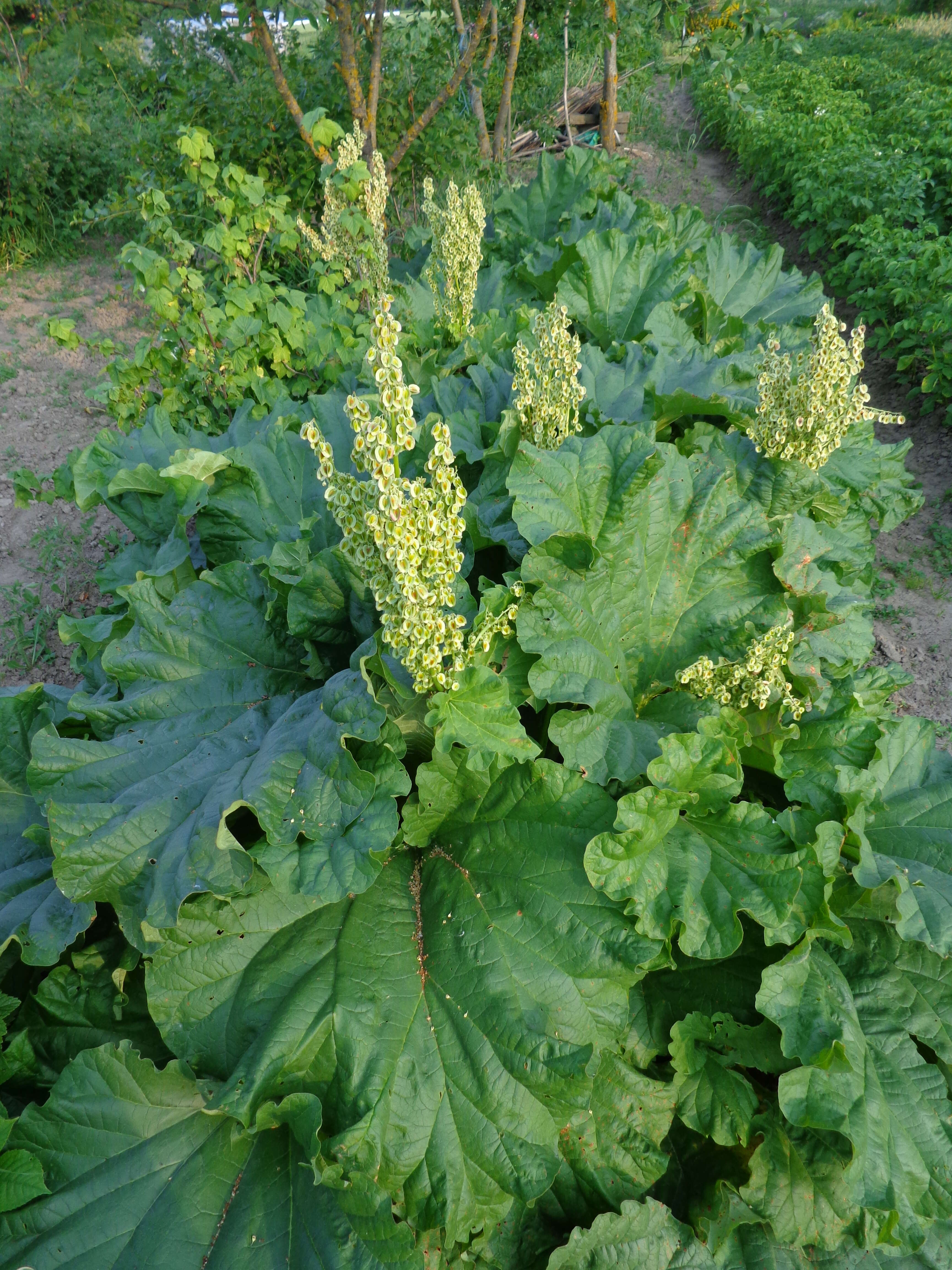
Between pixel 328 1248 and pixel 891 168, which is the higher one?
pixel 891 168

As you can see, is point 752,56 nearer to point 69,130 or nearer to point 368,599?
point 69,130

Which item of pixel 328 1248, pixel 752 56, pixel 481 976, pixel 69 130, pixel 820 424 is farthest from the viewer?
pixel 752 56

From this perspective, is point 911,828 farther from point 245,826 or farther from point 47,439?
point 47,439

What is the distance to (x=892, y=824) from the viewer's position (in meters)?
2.26

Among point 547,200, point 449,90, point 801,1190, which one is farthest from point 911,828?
point 449,90

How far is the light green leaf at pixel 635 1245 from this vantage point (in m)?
1.92

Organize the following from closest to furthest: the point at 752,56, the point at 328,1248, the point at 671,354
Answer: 1. the point at 328,1248
2. the point at 671,354
3. the point at 752,56

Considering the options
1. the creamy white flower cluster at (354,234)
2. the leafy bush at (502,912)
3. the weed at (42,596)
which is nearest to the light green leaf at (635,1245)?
the leafy bush at (502,912)

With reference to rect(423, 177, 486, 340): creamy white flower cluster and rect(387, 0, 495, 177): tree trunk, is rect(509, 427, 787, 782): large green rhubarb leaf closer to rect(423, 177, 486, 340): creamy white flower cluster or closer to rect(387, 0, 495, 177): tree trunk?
rect(423, 177, 486, 340): creamy white flower cluster

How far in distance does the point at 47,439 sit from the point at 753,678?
5871mm

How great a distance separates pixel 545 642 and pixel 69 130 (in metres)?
10.9

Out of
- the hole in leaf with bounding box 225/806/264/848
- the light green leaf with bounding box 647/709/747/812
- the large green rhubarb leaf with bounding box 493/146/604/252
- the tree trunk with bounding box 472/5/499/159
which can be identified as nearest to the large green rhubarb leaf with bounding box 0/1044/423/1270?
the hole in leaf with bounding box 225/806/264/848

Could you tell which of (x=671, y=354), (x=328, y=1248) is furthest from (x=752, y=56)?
(x=328, y=1248)

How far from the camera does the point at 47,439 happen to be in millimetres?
6219
